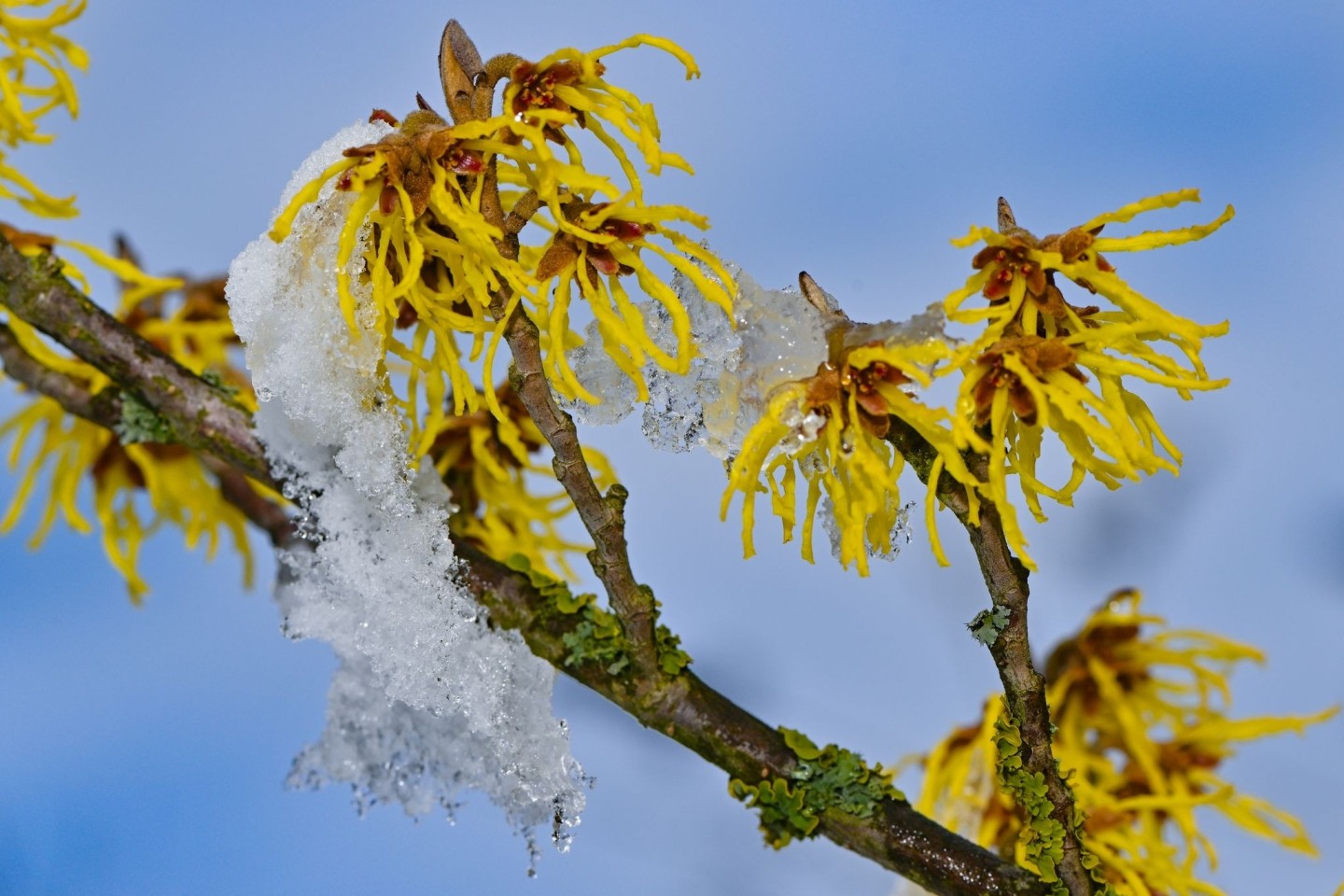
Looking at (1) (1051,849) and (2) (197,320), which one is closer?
(1) (1051,849)

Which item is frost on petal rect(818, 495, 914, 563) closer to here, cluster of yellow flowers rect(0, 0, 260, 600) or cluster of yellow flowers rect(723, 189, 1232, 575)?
cluster of yellow flowers rect(723, 189, 1232, 575)

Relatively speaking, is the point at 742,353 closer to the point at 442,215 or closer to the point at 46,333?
the point at 442,215

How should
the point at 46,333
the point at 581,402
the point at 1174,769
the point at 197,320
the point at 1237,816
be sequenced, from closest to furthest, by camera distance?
the point at 581,402 < the point at 46,333 < the point at 1237,816 < the point at 1174,769 < the point at 197,320

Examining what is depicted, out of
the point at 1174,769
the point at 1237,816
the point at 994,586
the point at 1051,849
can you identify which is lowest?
the point at 1051,849

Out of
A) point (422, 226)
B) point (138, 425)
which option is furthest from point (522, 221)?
point (138, 425)

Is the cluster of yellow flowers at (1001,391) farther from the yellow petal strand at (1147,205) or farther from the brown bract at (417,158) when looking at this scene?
the brown bract at (417,158)

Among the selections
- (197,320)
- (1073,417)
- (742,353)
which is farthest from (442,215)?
(197,320)

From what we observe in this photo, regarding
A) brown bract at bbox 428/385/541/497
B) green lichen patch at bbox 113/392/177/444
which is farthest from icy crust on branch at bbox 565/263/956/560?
green lichen patch at bbox 113/392/177/444
